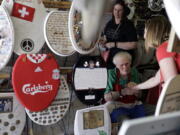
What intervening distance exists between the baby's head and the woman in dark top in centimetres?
3

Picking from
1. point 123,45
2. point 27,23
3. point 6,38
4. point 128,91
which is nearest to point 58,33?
point 27,23

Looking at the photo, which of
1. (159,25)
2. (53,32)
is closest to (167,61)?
(159,25)

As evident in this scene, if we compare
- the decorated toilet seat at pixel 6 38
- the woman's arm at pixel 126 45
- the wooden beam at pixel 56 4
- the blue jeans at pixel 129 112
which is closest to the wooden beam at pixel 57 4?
the wooden beam at pixel 56 4

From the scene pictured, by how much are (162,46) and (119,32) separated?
3.15 feet

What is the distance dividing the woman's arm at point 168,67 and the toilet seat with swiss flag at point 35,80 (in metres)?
0.80

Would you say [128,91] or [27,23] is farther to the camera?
[128,91]

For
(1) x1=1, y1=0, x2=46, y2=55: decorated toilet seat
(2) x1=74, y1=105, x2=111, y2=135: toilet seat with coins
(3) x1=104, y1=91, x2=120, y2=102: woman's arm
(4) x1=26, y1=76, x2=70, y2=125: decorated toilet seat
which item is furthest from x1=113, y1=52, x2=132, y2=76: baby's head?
(1) x1=1, y1=0, x2=46, y2=55: decorated toilet seat

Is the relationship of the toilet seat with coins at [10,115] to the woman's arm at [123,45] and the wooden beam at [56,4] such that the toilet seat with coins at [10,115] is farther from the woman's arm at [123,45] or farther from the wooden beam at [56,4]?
the woman's arm at [123,45]

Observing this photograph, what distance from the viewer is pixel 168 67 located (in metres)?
1.07

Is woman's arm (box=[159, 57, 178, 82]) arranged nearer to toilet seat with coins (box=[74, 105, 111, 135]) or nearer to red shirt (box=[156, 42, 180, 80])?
red shirt (box=[156, 42, 180, 80])

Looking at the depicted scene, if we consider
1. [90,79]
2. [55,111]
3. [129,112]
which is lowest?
[129,112]

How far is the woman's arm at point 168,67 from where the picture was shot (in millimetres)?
1046

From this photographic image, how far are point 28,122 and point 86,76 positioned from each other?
0.52 m

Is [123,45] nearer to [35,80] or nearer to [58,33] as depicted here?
[58,33]
